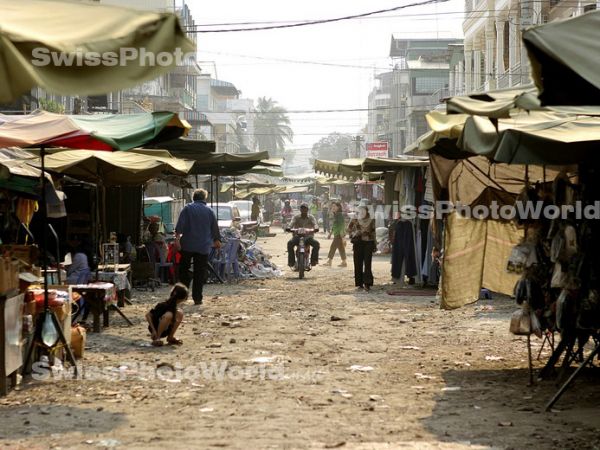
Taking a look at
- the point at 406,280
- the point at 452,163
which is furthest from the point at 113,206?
the point at 452,163

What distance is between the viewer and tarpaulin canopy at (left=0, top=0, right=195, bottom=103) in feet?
15.3

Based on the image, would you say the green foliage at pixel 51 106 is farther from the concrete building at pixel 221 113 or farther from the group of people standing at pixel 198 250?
the concrete building at pixel 221 113

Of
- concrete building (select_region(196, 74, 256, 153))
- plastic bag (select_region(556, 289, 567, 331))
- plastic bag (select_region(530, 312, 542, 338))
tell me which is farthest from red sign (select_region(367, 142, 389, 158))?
plastic bag (select_region(556, 289, 567, 331))

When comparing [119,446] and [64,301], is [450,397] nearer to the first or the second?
[119,446]

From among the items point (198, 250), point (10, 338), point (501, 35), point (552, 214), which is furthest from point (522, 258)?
point (501, 35)

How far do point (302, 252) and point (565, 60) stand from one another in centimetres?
1666

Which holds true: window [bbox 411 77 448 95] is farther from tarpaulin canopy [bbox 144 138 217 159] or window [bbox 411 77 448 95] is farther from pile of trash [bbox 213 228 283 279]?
tarpaulin canopy [bbox 144 138 217 159]

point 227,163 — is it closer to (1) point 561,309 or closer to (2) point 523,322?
(2) point 523,322

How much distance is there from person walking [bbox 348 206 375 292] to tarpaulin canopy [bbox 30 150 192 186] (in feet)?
12.8

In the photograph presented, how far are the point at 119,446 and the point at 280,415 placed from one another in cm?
136

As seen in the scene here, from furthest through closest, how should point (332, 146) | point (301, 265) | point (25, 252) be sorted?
point (332, 146)
point (301, 265)
point (25, 252)

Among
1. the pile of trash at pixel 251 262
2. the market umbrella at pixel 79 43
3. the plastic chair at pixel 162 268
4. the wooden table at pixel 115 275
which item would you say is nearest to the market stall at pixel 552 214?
the market umbrella at pixel 79 43

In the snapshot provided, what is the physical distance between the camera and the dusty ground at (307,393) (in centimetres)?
656

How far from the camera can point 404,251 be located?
18797mm
